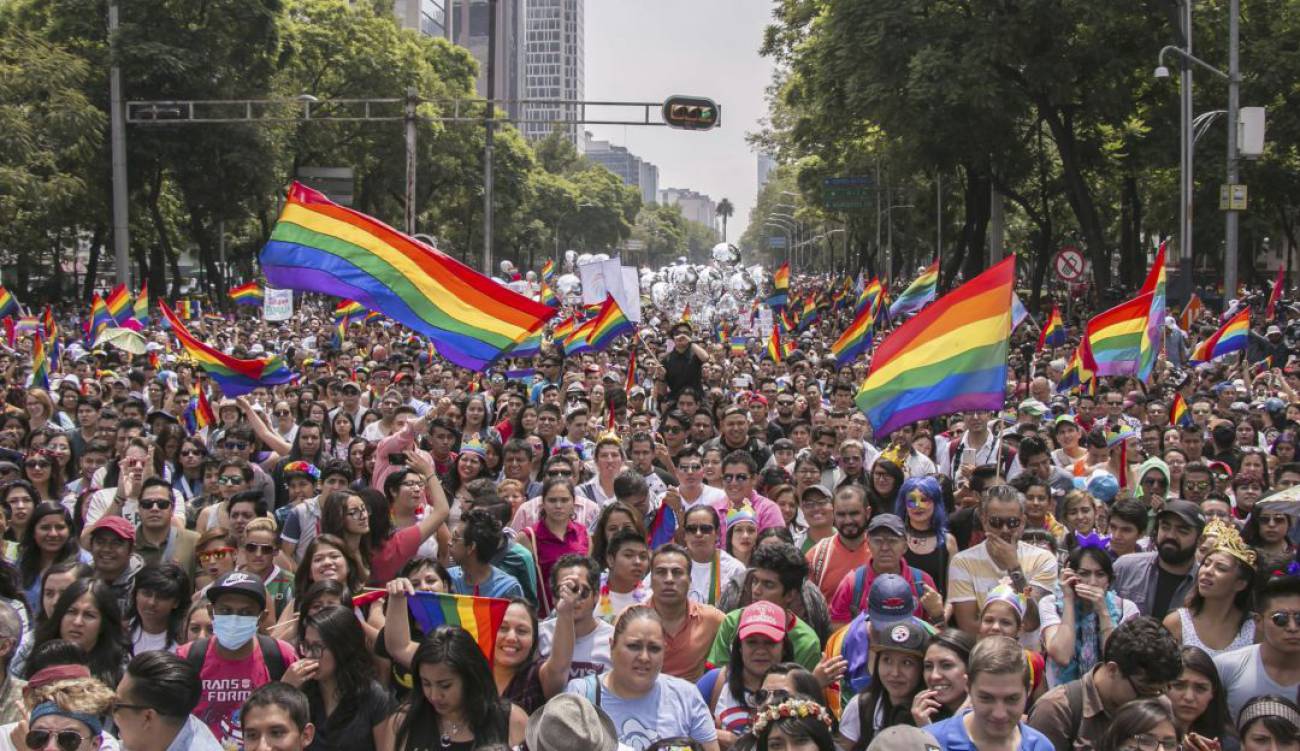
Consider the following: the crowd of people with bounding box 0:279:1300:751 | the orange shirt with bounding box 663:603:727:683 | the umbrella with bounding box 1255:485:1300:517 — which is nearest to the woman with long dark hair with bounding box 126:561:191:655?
the crowd of people with bounding box 0:279:1300:751

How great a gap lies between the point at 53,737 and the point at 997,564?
3876mm

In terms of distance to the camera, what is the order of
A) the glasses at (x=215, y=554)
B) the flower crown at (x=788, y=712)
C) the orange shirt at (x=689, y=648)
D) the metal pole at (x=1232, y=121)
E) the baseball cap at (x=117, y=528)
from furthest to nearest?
the metal pole at (x=1232, y=121) < the glasses at (x=215, y=554) < the baseball cap at (x=117, y=528) < the orange shirt at (x=689, y=648) < the flower crown at (x=788, y=712)

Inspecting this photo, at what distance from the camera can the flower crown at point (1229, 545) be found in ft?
18.6

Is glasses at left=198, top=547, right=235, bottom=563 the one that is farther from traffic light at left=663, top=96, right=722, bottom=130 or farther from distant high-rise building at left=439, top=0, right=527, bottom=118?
distant high-rise building at left=439, top=0, right=527, bottom=118

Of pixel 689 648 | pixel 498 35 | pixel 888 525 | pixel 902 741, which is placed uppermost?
pixel 498 35

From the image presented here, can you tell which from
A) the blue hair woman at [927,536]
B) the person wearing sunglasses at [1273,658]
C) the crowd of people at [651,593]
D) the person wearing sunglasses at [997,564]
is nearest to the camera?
the crowd of people at [651,593]

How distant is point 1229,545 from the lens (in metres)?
5.71

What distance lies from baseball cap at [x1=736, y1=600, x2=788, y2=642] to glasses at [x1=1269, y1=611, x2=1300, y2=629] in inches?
68.0

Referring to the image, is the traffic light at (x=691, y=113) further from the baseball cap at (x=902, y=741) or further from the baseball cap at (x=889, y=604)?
the baseball cap at (x=902, y=741)

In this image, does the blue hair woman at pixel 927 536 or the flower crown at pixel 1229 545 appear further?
the blue hair woman at pixel 927 536

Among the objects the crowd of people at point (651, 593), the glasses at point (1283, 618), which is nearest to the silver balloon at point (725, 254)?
the crowd of people at point (651, 593)

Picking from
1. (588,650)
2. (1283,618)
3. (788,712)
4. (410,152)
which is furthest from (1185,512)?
(410,152)

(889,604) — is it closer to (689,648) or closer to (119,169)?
(689,648)

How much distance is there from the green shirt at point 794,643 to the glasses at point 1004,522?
122 centimetres
